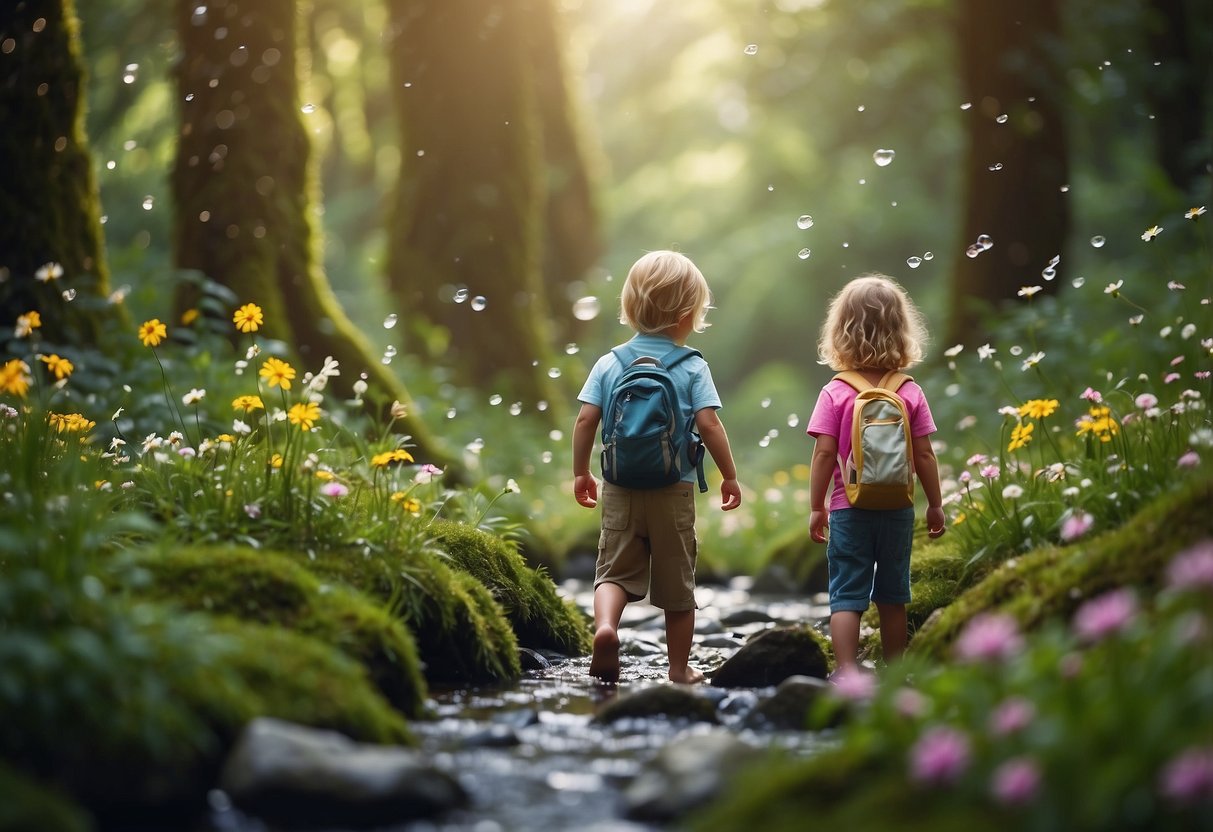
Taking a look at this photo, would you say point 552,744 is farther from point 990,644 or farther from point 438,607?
point 990,644

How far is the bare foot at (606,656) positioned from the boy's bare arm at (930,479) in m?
1.34

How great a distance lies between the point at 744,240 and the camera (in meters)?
29.3

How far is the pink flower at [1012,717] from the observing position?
2.30m

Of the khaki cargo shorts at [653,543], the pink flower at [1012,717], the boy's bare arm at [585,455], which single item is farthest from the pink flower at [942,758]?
the boy's bare arm at [585,455]

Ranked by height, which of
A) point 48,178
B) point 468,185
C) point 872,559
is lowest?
point 872,559

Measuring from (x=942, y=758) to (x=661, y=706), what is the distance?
1.63 m

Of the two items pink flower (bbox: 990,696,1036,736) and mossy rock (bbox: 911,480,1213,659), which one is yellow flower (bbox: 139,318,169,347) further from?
pink flower (bbox: 990,696,1036,736)

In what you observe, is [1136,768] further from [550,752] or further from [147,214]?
[147,214]

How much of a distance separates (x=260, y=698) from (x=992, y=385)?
7.90m

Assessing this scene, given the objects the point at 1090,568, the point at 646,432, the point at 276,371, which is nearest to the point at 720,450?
Result: the point at 646,432

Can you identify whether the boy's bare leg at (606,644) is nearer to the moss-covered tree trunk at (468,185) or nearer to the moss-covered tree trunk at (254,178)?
the moss-covered tree trunk at (254,178)

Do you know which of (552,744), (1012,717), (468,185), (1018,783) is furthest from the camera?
(468,185)

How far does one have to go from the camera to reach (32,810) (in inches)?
92.7

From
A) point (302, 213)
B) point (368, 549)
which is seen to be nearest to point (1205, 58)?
point (302, 213)
